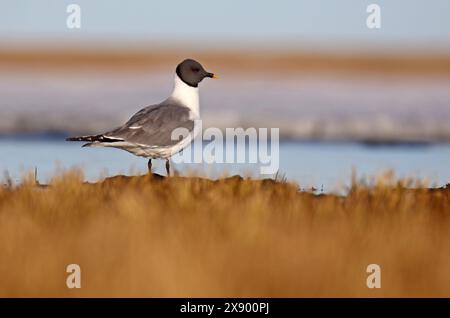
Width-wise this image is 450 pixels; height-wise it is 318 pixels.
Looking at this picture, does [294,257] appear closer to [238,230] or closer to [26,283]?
[238,230]

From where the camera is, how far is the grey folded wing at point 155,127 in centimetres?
955

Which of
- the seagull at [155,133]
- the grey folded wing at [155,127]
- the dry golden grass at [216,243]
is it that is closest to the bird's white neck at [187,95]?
the seagull at [155,133]

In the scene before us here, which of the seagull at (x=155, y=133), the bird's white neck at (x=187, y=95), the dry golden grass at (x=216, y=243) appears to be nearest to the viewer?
the dry golden grass at (x=216, y=243)

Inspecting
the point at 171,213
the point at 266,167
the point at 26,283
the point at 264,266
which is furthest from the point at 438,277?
the point at 266,167

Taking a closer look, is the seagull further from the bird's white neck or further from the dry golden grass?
the dry golden grass

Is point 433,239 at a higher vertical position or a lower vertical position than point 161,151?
lower

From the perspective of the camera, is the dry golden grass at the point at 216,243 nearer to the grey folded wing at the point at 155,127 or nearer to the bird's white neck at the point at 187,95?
the grey folded wing at the point at 155,127

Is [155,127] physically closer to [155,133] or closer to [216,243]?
[155,133]

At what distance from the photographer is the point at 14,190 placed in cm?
819

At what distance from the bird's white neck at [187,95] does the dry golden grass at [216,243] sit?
2.31 metres

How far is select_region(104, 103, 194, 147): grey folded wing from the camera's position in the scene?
9555 mm

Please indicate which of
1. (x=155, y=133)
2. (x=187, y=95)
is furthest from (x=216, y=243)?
(x=187, y=95)
